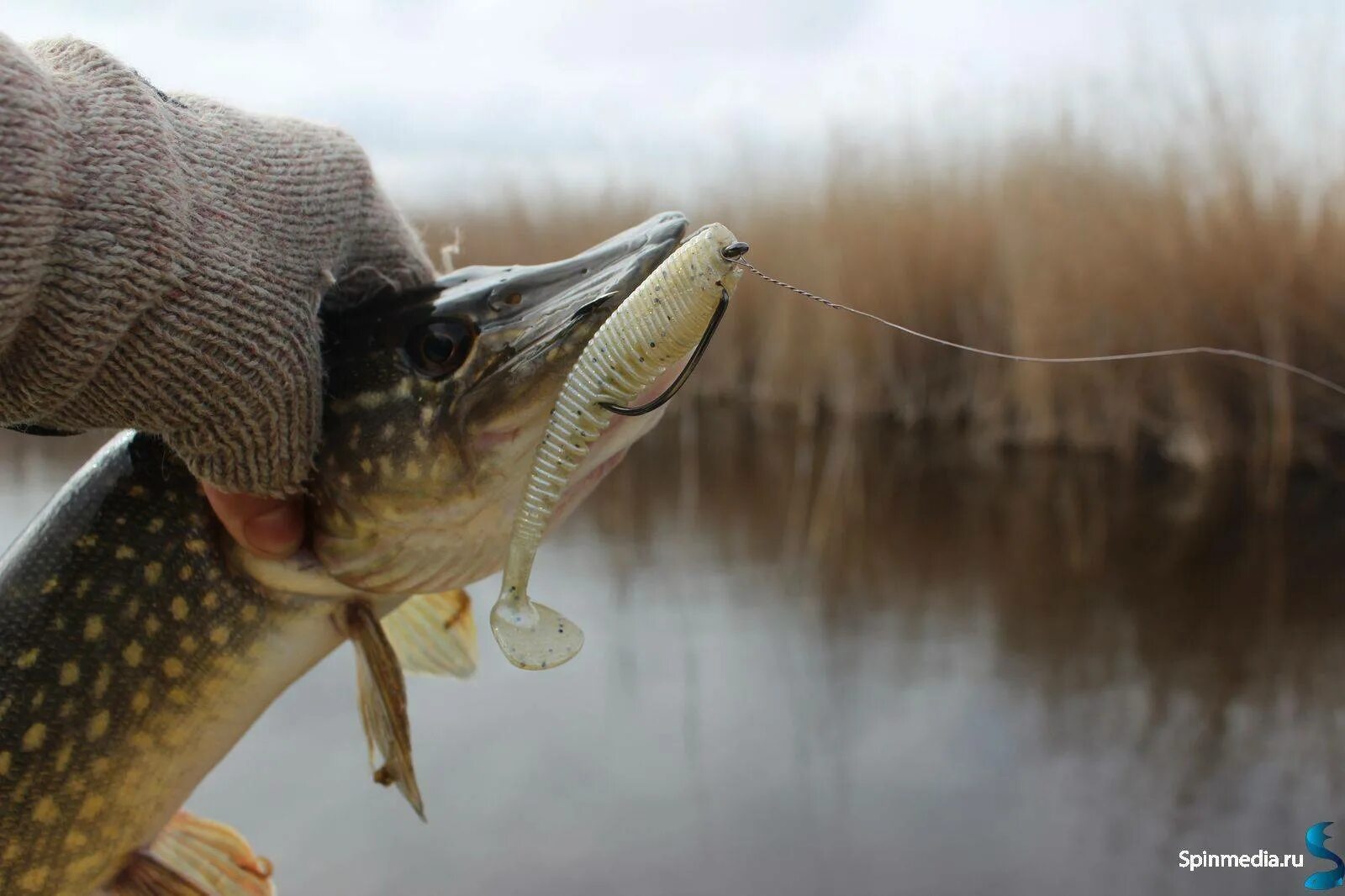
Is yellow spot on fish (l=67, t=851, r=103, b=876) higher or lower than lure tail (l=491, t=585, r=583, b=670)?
lower

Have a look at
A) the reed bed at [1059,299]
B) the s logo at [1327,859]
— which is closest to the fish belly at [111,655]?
the s logo at [1327,859]

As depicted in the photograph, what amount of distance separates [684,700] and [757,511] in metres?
1.76

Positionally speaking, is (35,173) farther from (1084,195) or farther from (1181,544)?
(1084,195)

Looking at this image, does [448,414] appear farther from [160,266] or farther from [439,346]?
[160,266]

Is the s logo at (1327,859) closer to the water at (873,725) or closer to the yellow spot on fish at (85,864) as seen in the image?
the water at (873,725)

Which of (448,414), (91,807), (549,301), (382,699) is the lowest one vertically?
(91,807)

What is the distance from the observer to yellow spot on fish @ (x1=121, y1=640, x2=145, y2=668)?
4.09 ft

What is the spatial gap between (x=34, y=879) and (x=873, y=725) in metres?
1.87

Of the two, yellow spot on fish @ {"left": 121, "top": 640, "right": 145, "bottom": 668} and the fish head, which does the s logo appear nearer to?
the fish head

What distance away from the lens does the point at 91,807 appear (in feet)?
4.13

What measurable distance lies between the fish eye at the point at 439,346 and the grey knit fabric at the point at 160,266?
103mm

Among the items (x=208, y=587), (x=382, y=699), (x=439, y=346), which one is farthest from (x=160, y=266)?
(x=382, y=699)

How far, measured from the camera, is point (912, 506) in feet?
14.5

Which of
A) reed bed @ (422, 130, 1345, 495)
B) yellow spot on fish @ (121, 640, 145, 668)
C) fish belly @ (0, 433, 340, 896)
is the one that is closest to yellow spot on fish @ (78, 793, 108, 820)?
fish belly @ (0, 433, 340, 896)
